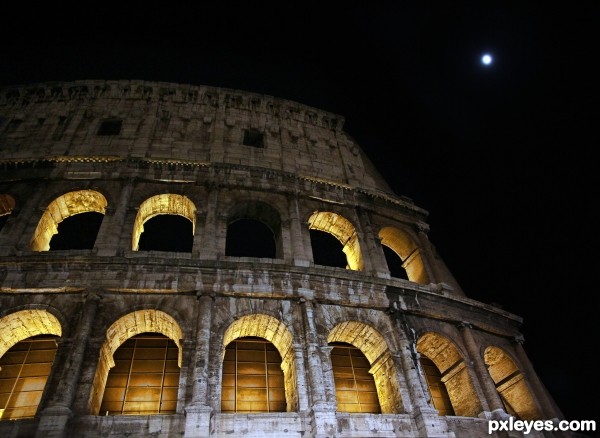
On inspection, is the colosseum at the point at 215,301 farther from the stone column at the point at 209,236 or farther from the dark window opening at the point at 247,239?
the dark window opening at the point at 247,239

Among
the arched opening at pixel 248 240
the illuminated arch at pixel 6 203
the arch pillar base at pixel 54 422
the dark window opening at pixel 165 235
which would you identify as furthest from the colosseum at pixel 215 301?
the dark window opening at pixel 165 235

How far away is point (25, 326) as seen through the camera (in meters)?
10.2

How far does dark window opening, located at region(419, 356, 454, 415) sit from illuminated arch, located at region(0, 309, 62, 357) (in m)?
10.1

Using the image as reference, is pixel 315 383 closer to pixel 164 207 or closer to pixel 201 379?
pixel 201 379

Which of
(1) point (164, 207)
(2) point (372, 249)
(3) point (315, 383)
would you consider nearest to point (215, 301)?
(3) point (315, 383)

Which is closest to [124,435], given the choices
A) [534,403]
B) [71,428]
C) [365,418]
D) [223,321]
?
[71,428]

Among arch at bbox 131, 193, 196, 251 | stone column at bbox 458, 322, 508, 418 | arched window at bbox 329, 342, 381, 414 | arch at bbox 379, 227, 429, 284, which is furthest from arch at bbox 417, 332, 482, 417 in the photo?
arch at bbox 131, 193, 196, 251

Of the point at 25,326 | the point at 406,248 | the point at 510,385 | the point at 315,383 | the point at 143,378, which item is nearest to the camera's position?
the point at 315,383

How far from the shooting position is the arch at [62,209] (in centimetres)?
1234

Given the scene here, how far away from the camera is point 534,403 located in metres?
12.1

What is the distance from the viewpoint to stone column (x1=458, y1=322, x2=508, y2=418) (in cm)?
1070

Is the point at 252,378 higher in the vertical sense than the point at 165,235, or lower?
lower

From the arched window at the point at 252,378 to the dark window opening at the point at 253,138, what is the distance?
27.3ft

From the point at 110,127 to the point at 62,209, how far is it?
14.1ft
